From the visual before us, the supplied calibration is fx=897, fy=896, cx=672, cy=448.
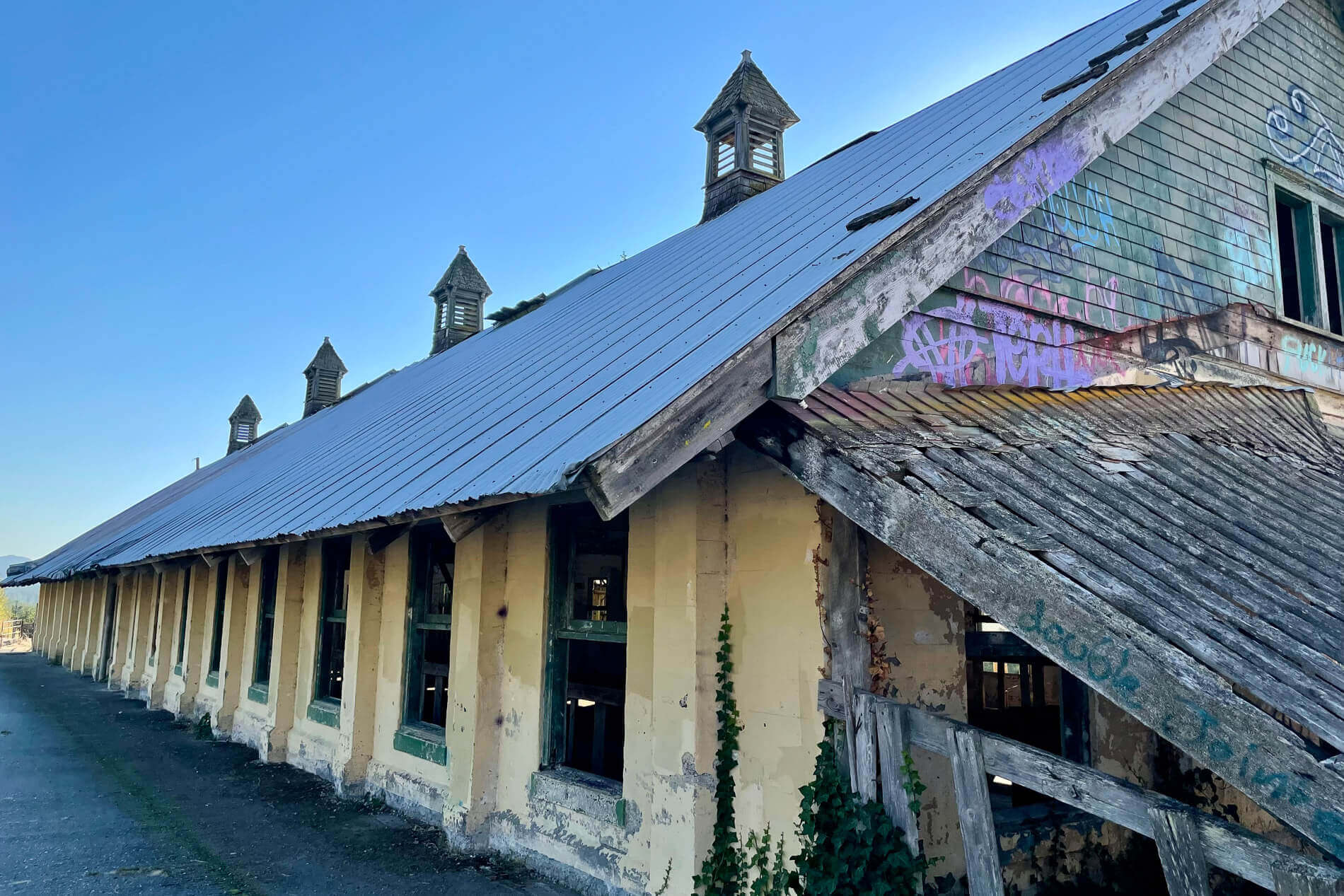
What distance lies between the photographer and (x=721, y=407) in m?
4.12

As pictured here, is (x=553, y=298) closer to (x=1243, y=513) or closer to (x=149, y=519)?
(x=149, y=519)

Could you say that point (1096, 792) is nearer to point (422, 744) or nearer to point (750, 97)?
point (422, 744)

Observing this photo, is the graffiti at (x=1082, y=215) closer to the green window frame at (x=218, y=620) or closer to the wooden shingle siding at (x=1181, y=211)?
the wooden shingle siding at (x=1181, y=211)

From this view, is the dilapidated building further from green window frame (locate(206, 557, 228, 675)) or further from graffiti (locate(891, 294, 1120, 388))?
green window frame (locate(206, 557, 228, 675))

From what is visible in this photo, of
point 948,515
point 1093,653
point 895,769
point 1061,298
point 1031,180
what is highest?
point 1031,180

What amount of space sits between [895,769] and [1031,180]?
387cm

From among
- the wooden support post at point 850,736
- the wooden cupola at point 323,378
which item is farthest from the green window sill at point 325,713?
the wooden cupola at point 323,378

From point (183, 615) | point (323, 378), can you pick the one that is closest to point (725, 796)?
point (183, 615)

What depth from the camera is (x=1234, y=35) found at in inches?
300

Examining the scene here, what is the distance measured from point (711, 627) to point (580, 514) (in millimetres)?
1710

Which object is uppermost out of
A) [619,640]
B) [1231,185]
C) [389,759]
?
[1231,185]

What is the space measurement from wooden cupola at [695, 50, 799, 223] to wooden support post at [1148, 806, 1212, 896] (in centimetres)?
1194

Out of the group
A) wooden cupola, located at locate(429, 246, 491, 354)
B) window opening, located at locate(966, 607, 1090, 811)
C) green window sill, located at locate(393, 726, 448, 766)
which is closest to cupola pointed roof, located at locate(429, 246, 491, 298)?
wooden cupola, located at locate(429, 246, 491, 354)

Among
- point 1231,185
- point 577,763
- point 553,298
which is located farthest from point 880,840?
point 553,298
